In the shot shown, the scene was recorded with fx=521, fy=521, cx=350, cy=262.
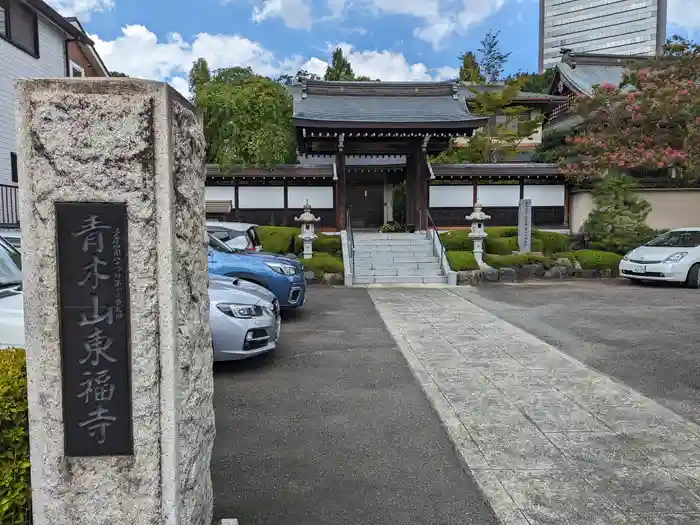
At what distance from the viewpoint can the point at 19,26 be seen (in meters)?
14.3

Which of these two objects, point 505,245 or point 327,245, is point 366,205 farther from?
point 505,245

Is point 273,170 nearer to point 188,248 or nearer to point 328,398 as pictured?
point 328,398

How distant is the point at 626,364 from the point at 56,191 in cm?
607

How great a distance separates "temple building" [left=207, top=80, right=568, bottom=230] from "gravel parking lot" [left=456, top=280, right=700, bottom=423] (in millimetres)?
6280

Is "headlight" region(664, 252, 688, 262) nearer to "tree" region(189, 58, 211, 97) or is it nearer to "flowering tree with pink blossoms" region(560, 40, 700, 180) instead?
"flowering tree with pink blossoms" region(560, 40, 700, 180)

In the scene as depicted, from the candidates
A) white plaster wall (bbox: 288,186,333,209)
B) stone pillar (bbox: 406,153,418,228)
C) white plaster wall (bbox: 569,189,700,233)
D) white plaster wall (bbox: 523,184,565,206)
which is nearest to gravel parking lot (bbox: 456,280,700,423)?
stone pillar (bbox: 406,153,418,228)

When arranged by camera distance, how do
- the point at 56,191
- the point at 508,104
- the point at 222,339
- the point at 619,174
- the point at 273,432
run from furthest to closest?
the point at 508,104 → the point at 619,174 → the point at 222,339 → the point at 273,432 → the point at 56,191

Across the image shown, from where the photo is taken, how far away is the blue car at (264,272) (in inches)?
332

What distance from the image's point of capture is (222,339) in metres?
5.46

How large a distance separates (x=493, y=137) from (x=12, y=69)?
20.3 metres

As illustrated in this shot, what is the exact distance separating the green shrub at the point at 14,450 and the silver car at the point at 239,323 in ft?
9.77

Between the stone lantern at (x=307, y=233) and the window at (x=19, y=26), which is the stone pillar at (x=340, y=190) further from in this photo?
the window at (x=19, y=26)

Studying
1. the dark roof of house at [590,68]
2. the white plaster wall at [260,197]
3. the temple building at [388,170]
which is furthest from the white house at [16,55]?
the dark roof of house at [590,68]

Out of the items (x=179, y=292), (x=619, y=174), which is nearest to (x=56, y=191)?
(x=179, y=292)
